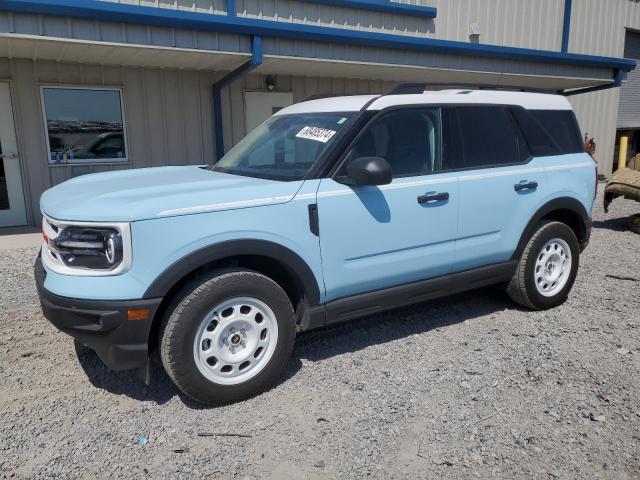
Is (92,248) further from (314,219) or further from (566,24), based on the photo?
(566,24)

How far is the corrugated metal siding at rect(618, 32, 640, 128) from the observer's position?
16312 millimetres

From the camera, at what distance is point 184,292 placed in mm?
3008

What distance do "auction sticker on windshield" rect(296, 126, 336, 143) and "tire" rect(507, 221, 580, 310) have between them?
6.67 feet

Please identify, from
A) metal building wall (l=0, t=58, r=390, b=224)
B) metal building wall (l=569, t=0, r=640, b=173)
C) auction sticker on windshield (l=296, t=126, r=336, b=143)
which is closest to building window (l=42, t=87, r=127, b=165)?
metal building wall (l=0, t=58, r=390, b=224)

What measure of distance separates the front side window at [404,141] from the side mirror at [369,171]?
20 cm

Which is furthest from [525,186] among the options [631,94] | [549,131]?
[631,94]

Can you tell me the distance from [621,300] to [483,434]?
2.95 metres

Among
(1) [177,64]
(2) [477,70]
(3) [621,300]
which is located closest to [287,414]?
(3) [621,300]

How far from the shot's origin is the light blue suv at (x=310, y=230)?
9.45 feet

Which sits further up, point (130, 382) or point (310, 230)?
point (310, 230)

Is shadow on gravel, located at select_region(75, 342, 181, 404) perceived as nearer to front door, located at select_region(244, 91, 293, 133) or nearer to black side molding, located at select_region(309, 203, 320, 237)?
black side molding, located at select_region(309, 203, 320, 237)

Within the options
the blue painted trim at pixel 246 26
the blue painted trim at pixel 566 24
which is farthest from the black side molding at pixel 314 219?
the blue painted trim at pixel 566 24

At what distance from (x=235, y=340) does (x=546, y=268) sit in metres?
2.94

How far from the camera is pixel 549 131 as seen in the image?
15.2 feet
